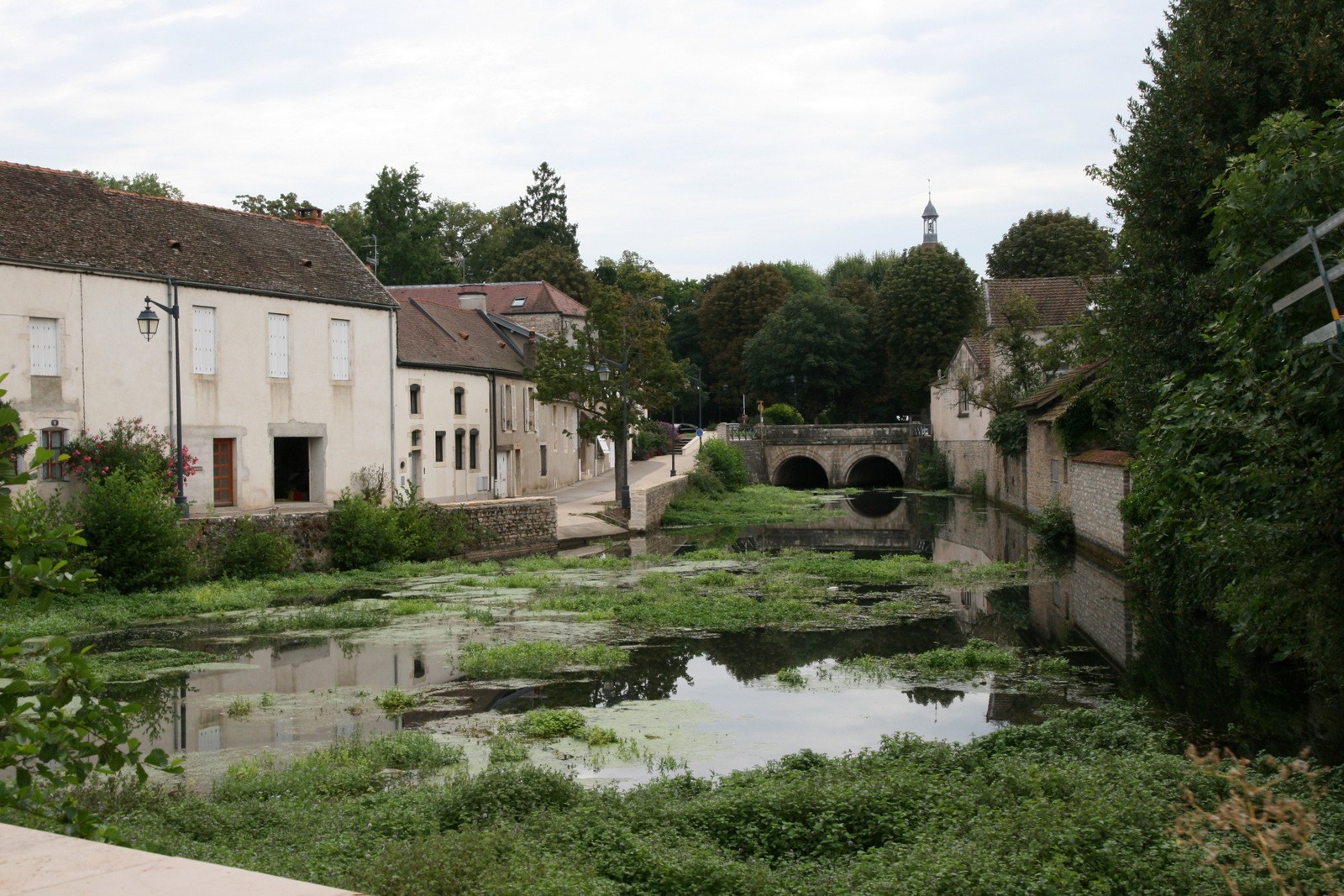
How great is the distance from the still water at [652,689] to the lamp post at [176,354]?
18.4ft

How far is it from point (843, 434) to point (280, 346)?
3770 cm

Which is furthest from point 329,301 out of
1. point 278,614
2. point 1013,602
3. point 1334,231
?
point 1334,231

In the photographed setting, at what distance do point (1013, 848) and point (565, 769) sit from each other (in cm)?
431

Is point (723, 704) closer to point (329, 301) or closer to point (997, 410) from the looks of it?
point (329, 301)

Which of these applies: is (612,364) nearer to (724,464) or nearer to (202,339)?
(724,464)

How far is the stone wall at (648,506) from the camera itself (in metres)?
35.1

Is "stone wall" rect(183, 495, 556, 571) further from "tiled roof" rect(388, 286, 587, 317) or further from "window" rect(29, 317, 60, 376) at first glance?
"tiled roof" rect(388, 286, 587, 317)

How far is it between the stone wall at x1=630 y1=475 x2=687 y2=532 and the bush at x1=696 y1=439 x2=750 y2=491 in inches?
360

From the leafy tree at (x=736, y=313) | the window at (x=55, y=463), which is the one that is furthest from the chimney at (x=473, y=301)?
the leafy tree at (x=736, y=313)

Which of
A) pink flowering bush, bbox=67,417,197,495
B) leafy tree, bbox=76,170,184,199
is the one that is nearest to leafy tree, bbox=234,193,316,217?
leafy tree, bbox=76,170,184,199

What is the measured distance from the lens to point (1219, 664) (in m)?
13.3

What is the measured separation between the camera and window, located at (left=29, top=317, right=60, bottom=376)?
23.5 meters

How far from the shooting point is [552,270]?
225 feet

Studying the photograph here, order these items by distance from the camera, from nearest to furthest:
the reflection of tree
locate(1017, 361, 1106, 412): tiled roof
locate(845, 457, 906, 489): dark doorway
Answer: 1. the reflection of tree
2. locate(1017, 361, 1106, 412): tiled roof
3. locate(845, 457, 906, 489): dark doorway
